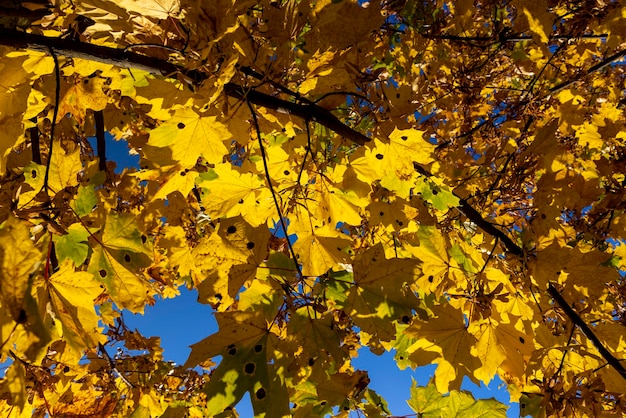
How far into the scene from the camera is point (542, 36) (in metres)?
1.80

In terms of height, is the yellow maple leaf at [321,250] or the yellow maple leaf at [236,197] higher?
the yellow maple leaf at [236,197]

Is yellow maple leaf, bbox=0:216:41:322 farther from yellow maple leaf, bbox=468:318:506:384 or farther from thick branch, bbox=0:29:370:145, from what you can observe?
yellow maple leaf, bbox=468:318:506:384

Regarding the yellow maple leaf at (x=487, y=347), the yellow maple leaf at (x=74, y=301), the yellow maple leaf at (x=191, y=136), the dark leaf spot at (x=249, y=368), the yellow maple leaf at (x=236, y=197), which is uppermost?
the yellow maple leaf at (x=191, y=136)

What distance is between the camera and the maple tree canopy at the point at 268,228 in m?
1.12

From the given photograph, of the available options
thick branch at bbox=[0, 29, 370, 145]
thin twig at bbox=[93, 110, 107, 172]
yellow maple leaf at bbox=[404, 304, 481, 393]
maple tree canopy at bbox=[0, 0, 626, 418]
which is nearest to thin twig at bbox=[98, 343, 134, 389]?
maple tree canopy at bbox=[0, 0, 626, 418]

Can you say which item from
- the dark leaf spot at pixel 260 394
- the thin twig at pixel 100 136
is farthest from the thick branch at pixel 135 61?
the thin twig at pixel 100 136

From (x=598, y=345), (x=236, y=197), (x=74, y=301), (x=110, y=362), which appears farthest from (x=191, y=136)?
(x=598, y=345)

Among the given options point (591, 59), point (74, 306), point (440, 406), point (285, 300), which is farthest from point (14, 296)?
point (591, 59)

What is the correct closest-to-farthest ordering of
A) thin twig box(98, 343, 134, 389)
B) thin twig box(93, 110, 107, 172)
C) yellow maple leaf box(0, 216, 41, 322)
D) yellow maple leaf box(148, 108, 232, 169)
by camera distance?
1. yellow maple leaf box(0, 216, 41, 322)
2. yellow maple leaf box(148, 108, 232, 169)
3. thin twig box(98, 343, 134, 389)
4. thin twig box(93, 110, 107, 172)

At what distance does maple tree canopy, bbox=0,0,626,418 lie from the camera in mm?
1121

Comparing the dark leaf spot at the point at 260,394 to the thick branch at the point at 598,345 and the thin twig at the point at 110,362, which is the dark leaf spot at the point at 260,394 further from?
the thin twig at the point at 110,362

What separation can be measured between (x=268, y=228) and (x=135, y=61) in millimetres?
680

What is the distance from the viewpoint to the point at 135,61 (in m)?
1.01

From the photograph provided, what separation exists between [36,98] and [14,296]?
4.65 ft
